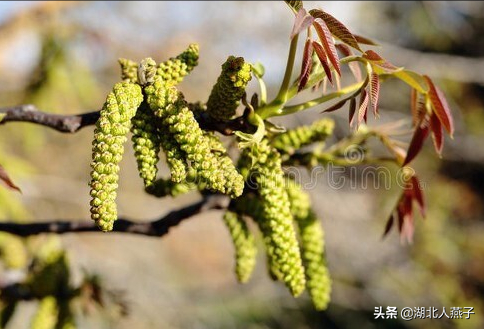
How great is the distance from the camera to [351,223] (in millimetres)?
7711

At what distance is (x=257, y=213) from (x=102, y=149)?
1.63 feet

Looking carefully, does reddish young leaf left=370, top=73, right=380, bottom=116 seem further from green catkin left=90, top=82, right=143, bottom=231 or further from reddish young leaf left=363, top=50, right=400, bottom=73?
green catkin left=90, top=82, right=143, bottom=231

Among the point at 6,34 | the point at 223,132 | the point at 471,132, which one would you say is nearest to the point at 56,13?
the point at 6,34

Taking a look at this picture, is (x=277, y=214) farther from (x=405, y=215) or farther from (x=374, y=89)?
(x=405, y=215)

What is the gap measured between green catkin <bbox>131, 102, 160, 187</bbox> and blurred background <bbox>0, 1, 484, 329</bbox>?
Answer: 1.35 metres

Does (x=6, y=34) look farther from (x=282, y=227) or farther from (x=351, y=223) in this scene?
(x=351, y=223)

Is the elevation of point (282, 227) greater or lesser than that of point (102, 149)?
lesser

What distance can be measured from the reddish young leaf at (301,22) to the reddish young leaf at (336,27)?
0.04m

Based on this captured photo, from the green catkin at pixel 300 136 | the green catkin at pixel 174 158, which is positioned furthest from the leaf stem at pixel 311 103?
the green catkin at pixel 174 158

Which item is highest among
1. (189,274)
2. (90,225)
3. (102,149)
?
(102,149)

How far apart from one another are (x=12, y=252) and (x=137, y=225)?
750 millimetres

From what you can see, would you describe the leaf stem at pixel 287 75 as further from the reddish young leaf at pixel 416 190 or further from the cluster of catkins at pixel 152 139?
the reddish young leaf at pixel 416 190

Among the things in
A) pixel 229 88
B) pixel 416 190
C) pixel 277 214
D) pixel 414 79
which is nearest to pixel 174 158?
pixel 229 88

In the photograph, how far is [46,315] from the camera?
1509mm
